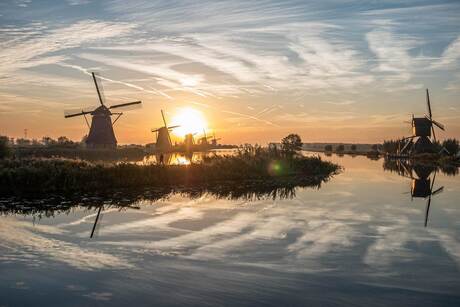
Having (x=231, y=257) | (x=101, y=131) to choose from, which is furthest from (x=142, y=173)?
(x=101, y=131)

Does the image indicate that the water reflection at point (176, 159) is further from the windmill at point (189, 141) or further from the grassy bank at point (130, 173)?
the windmill at point (189, 141)

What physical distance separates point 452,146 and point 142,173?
224ft

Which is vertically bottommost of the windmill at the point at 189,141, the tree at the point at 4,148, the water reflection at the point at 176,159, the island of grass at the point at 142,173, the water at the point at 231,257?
the water at the point at 231,257

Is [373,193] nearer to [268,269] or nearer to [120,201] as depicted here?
[120,201]

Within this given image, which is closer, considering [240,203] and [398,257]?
[398,257]

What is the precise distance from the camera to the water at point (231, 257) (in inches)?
311

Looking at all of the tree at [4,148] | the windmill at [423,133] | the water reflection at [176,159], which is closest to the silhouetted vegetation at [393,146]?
the windmill at [423,133]

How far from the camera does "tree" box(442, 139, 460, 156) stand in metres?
78.1

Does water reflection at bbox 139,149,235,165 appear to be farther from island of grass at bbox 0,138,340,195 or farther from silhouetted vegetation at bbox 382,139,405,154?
silhouetted vegetation at bbox 382,139,405,154

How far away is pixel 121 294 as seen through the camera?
789cm

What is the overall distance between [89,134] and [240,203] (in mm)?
54200

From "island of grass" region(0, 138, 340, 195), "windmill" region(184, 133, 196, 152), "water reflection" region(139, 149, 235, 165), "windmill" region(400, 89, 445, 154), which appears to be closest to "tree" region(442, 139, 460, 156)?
"windmill" region(400, 89, 445, 154)

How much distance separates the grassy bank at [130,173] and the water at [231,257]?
272 inches

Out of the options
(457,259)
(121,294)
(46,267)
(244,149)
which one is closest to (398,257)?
(457,259)
